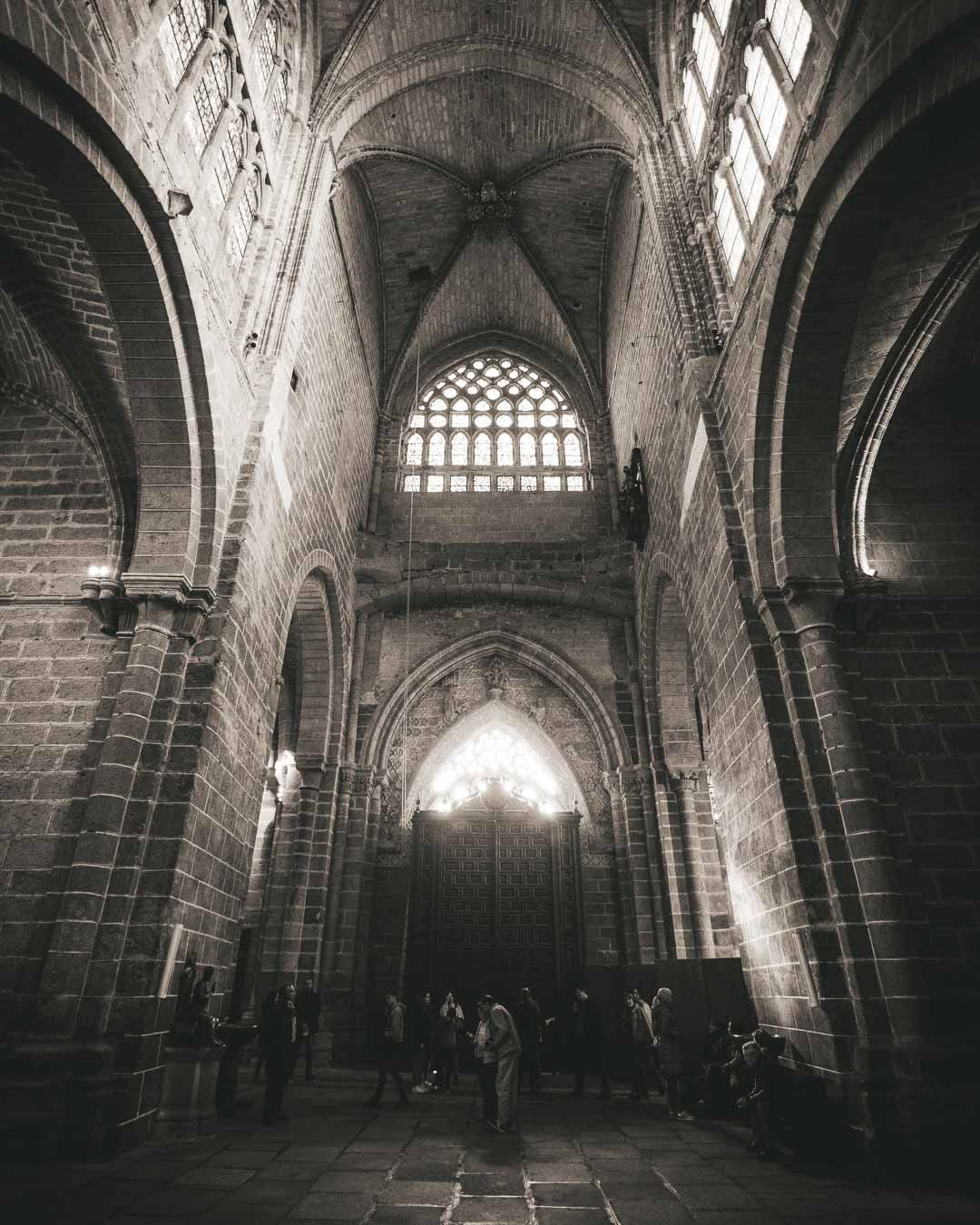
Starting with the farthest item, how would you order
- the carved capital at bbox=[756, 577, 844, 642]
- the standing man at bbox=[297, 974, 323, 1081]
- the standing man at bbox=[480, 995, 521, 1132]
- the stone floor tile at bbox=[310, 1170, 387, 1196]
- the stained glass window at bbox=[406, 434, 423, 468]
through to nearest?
the stained glass window at bbox=[406, 434, 423, 468] < the standing man at bbox=[297, 974, 323, 1081] < the carved capital at bbox=[756, 577, 844, 642] < the standing man at bbox=[480, 995, 521, 1132] < the stone floor tile at bbox=[310, 1170, 387, 1196]

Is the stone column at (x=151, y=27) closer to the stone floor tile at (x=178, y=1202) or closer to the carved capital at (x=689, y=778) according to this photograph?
the stone floor tile at (x=178, y=1202)

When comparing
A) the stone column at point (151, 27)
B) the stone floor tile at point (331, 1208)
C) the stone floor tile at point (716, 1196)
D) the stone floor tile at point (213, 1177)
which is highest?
the stone column at point (151, 27)

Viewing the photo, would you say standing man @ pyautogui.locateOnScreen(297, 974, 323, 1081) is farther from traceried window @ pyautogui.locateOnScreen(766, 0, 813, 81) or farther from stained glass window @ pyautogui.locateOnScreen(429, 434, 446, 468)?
traceried window @ pyautogui.locateOnScreen(766, 0, 813, 81)

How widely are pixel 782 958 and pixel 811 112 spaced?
7409mm

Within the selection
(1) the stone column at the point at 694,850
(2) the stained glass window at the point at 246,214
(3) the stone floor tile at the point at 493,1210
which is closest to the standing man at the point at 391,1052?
(3) the stone floor tile at the point at 493,1210

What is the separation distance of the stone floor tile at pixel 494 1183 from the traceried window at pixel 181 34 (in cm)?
981

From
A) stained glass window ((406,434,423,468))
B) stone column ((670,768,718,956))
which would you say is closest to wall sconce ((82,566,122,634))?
stone column ((670,768,718,956))

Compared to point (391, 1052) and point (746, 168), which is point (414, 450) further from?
point (391, 1052)

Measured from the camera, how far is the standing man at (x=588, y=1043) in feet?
28.0

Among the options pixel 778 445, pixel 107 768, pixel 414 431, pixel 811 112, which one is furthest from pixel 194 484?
pixel 414 431

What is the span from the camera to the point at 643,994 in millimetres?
9828

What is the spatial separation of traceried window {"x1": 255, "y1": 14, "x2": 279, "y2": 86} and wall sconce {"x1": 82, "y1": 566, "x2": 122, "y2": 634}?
24.8 ft

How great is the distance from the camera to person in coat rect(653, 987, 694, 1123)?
7.09 metres

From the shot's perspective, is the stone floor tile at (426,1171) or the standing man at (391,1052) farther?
the standing man at (391,1052)
